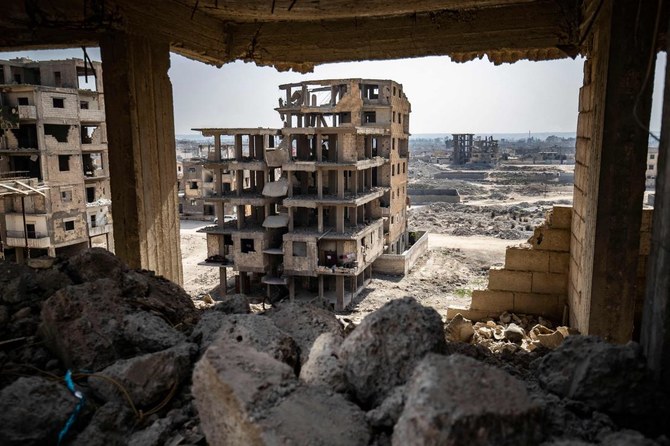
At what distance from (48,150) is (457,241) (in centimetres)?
2846

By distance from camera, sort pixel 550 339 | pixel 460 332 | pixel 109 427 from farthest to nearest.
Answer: pixel 460 332 → pixel 550 339 → pixel 109 427

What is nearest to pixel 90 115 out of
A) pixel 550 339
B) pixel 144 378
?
pixel 550 339

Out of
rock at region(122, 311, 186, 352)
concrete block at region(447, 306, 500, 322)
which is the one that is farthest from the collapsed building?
rock at region(122, 311, 186, 352)

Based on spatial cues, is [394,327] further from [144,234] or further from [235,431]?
[144,234]

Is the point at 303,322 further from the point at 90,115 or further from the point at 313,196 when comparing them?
the point at 90,115

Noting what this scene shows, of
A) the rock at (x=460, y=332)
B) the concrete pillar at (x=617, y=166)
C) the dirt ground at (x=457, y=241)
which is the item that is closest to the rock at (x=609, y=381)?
the concrete pillar at (x=617, y=166)

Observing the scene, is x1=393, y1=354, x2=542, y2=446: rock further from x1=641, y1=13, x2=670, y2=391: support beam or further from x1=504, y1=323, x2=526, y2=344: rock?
x1=504, y1=323, x2=526, y2=344: rock

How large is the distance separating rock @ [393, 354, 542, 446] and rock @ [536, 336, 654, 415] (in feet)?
1.93

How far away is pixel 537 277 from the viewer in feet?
28.1

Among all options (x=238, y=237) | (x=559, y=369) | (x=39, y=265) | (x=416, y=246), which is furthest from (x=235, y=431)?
(x=416, y=246)

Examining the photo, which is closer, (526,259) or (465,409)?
(465,409)

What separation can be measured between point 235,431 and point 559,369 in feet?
5.91

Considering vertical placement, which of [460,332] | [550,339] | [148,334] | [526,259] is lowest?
[460,332]

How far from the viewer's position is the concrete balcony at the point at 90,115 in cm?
2967
